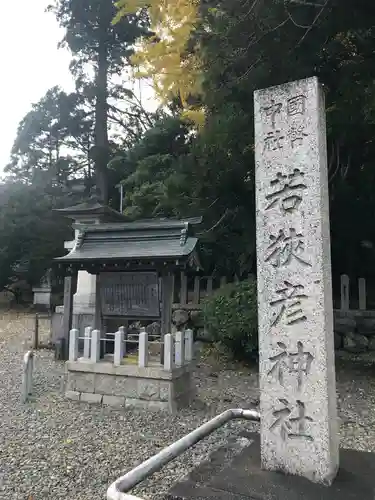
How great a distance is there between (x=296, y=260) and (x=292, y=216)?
0.31m

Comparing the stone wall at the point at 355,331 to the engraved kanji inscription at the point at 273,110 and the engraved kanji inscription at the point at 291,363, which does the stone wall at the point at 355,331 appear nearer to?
the engraved kanji inscription at the point at 291,363

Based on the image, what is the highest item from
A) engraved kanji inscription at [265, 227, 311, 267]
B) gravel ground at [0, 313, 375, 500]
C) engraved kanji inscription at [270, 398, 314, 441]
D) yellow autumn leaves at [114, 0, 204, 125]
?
yellow autumn leaves at [114, 0, 204, 125]

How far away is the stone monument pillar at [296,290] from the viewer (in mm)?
2654

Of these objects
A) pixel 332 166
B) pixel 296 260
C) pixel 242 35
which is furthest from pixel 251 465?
pixel 332 166

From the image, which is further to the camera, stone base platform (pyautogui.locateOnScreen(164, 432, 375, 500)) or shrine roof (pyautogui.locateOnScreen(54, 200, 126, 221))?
shrine roof (pyautogui.locateOnScreen(54, 200, 126, 221))

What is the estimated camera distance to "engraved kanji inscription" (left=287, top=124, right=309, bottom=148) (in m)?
2.91

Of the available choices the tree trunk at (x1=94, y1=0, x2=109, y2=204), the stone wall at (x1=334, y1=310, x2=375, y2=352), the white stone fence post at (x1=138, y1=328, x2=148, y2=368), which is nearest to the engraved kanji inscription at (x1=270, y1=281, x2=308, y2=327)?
the white stone fence post at (x1=138, y1=328, x2=148, y2=368)

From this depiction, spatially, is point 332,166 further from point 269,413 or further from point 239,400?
point 269,413

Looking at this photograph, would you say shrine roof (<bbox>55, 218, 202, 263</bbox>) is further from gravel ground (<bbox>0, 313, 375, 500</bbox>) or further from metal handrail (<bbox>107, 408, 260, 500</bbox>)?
metal handrail (<bbox>107, 408, 260, 500</bbox>)

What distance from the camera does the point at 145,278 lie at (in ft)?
20.0

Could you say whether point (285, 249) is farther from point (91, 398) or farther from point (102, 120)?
point (102, 120)

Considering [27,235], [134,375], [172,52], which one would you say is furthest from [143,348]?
[27,235]

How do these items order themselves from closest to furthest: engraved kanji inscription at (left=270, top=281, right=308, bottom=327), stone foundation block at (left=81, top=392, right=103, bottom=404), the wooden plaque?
1. engraved kanji inscription at (left=270, top=281, right=308, bottom=327)
2. stone foundation block at (left=81, top=392, right=103, bottom=404)
3. the wooden plaque

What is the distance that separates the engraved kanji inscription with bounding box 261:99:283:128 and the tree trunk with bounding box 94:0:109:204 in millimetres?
17404
